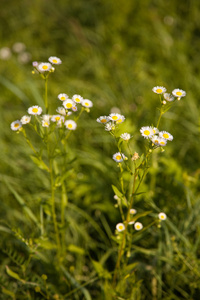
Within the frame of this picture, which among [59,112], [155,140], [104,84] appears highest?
[104,84]

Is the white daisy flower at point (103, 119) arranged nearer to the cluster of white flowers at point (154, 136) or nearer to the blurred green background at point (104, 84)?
the cluster of white flowers at point (154, 136)

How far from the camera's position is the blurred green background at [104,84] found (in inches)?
72.6

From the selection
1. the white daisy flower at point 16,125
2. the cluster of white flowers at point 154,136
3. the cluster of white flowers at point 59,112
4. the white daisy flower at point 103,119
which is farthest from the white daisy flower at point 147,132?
the white daisy flower at point 16,125

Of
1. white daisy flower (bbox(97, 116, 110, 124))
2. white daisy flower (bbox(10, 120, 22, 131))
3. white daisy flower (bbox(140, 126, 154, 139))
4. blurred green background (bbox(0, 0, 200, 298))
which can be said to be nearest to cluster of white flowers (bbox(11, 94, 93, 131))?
white daisy flower (bbox(10, 120, 22, 131))

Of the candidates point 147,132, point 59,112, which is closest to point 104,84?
point 59,112

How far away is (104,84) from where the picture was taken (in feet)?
8.61

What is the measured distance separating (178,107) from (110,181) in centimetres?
99

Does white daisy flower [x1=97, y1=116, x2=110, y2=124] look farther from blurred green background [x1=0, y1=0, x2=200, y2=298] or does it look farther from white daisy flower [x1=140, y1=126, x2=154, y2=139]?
blurred green background [x1=0, y1=0, x2=200, y2=298]

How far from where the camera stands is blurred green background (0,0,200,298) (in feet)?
6.05

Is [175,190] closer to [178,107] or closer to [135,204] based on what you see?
[135,204]

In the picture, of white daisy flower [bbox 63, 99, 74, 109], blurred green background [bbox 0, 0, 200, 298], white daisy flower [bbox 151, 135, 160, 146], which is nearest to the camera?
white daisy flower [bbox 151, 135, 160, 146]

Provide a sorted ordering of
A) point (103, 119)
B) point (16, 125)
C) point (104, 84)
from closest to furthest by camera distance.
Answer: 1. point (103, 119)
2. point (16, 125)
3. point (104, 84)

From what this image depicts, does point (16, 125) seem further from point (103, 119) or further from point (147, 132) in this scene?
point (147, 132)

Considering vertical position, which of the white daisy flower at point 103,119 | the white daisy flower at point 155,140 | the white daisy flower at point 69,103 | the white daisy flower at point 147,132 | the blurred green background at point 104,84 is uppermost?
the blurred green background at point 104,84
